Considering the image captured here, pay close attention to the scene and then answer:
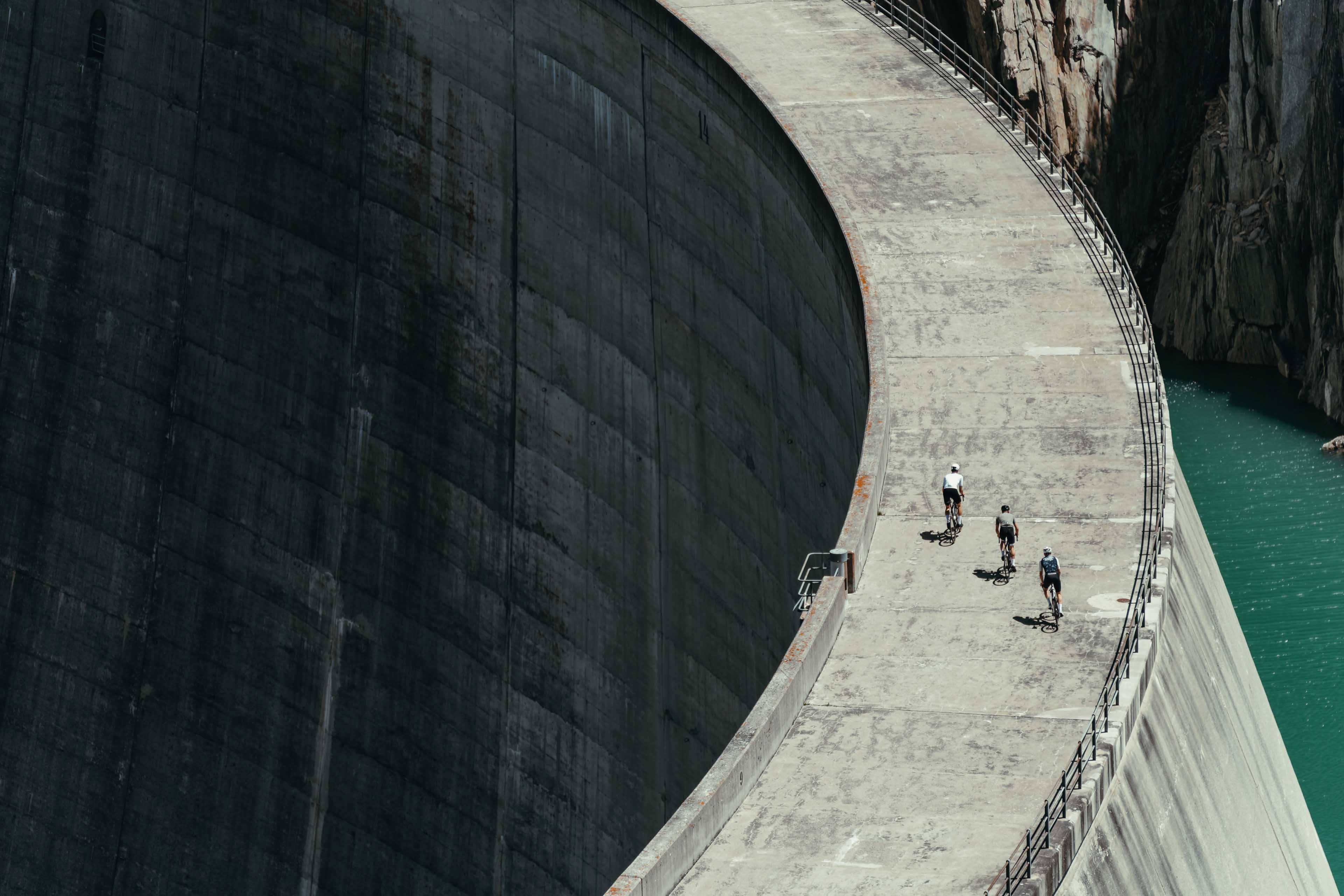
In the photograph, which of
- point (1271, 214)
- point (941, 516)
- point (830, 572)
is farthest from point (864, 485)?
point (1271, 214)

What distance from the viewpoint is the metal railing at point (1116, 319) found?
58.1ft

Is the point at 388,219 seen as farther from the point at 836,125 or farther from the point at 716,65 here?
the point at 836,125

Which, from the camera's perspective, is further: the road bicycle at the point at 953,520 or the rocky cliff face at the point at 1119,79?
the rocky cliff face at the point at 1119,79

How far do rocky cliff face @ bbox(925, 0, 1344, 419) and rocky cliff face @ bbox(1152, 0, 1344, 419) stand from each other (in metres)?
0.04

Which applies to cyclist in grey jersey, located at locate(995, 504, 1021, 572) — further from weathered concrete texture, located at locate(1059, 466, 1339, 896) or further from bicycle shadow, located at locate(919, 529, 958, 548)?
weathered concrete texture, located at locate(1059, 466, 1339, 896)

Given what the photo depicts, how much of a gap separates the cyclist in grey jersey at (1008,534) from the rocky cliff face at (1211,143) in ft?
Answer: 78.1

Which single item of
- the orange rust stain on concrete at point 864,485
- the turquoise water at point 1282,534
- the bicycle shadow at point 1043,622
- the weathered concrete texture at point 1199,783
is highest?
the orange rust stain on concrete at point 864,485

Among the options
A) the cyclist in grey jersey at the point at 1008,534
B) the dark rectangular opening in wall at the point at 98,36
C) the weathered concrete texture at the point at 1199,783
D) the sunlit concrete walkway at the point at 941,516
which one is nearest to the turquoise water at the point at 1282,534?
the weathered concrete texture at the point at 1199,783

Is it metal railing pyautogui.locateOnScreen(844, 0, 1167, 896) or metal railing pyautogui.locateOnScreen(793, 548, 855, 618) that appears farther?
metal railing pyautogui.locateOnScreen(793, 548, 855, 618)

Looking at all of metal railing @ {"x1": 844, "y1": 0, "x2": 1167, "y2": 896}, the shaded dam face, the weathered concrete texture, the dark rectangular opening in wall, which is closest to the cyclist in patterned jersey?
metal railing @ {"x1": 844, "y1": 0, "x2": 1167, "y2": 896}

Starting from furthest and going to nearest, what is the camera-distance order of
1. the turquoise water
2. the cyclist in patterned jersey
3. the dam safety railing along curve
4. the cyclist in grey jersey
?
the turquoise water
the cyclist in grey jersey
the cyclist in patterned jersey
the dam safety railing along curve

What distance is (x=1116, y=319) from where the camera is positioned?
2789 cm

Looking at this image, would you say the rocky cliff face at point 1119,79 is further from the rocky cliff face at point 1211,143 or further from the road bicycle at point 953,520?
the road bicycle at point 953,520

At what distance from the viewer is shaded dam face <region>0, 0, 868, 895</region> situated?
3059cm
